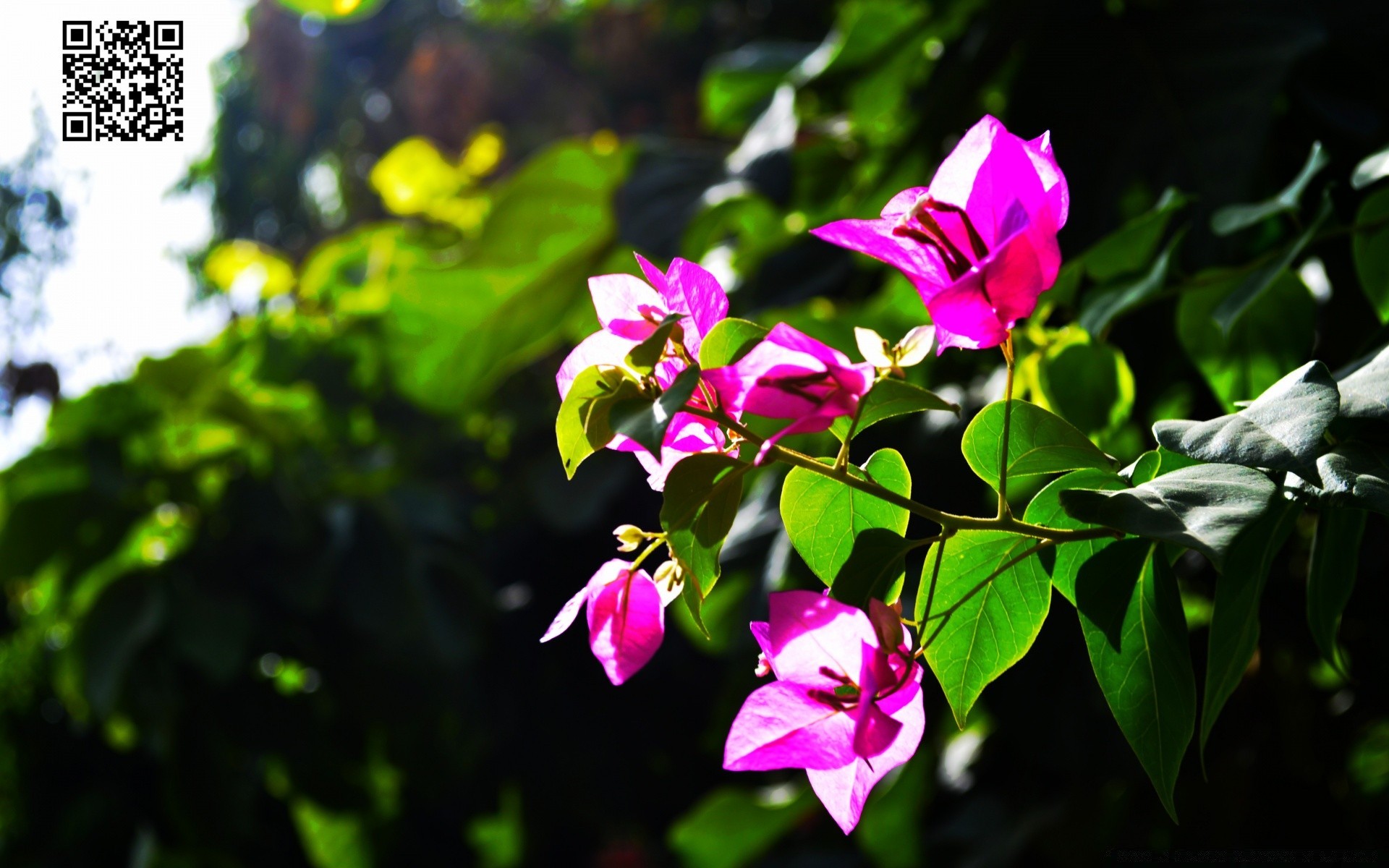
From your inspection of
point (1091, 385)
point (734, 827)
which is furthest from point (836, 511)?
point (734, 827)

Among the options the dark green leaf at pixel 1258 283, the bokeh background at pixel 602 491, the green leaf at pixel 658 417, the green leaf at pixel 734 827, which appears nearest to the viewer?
the green leaf at pixel 658 417

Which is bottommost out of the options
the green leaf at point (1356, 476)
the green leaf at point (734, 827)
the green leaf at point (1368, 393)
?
the green leaf at point (734, 827)

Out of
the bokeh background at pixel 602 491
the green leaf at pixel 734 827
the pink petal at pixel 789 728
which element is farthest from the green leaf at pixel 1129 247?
the green leaf at pixel 734 827

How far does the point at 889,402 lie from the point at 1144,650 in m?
0.07

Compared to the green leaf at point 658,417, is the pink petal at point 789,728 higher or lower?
lower

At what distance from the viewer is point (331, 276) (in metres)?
1.24

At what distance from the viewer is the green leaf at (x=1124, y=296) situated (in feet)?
1.08

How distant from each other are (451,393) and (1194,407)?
58 centimetres

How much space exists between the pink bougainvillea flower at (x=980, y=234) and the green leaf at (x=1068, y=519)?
39 mm

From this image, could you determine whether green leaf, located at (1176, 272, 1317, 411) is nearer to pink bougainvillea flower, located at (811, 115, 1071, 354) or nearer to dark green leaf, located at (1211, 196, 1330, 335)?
dark green leaf, located at (1211, 196, 1330, 335)

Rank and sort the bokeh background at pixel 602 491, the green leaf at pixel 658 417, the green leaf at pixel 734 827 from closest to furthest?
the green leaf at pixel 658 417
the bokeh background at pixel 602 491
the green leaf at pixel 734 827

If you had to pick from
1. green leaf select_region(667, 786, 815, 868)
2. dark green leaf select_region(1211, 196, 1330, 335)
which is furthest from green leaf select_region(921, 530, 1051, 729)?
green leaf select_region(667, 786, 815, 868)

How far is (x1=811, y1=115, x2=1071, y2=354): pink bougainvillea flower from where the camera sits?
19 centimetres

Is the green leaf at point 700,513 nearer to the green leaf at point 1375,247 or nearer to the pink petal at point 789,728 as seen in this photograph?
the pink petal at point 789,728
